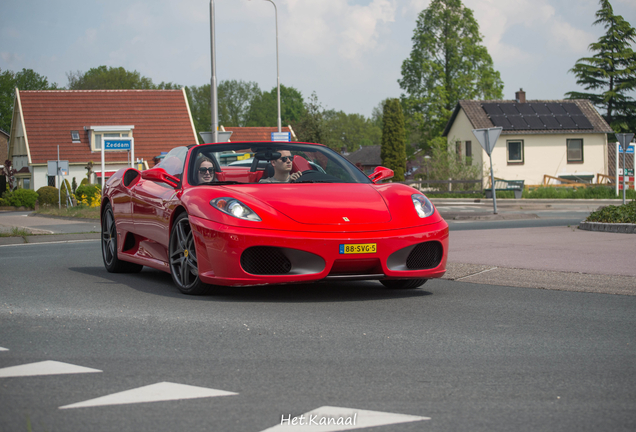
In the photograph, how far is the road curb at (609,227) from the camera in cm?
1347

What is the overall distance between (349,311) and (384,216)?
0.90 metres

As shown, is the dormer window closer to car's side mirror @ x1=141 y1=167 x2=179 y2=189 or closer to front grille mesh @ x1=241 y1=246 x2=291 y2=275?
car's side mirror @ x1=141 y1=167 x2=179 y2=189

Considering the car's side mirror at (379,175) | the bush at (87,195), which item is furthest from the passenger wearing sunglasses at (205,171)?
the bush at (87,195)

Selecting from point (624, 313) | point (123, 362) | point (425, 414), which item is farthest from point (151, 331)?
point (624, 313)

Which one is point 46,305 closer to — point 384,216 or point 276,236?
point 276,236

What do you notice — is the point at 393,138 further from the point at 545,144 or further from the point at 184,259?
the point at 184,259

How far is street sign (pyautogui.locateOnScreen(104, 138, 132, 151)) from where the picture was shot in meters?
24.7

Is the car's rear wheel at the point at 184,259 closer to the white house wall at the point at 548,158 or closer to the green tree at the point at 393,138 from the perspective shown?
the white house wall at the point at 548,158

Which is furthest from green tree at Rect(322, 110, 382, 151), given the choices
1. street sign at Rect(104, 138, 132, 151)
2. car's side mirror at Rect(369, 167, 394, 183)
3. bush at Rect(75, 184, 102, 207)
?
car's side mirror at Rect(369, 167, 394, 183)

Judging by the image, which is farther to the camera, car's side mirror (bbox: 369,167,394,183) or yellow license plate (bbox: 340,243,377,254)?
car's side mirror (bbox: 369,167,394,183)

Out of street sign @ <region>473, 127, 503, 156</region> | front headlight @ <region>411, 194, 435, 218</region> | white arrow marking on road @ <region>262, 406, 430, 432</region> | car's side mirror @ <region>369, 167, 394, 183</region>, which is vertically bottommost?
white arrow marking on road @ <region>262, 406, 430, 432</region>

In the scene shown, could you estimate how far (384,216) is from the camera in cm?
642

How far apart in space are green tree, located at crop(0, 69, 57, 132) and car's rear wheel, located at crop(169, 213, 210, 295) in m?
98.7

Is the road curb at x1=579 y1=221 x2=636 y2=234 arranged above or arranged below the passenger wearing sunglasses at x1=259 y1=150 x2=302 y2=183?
below
